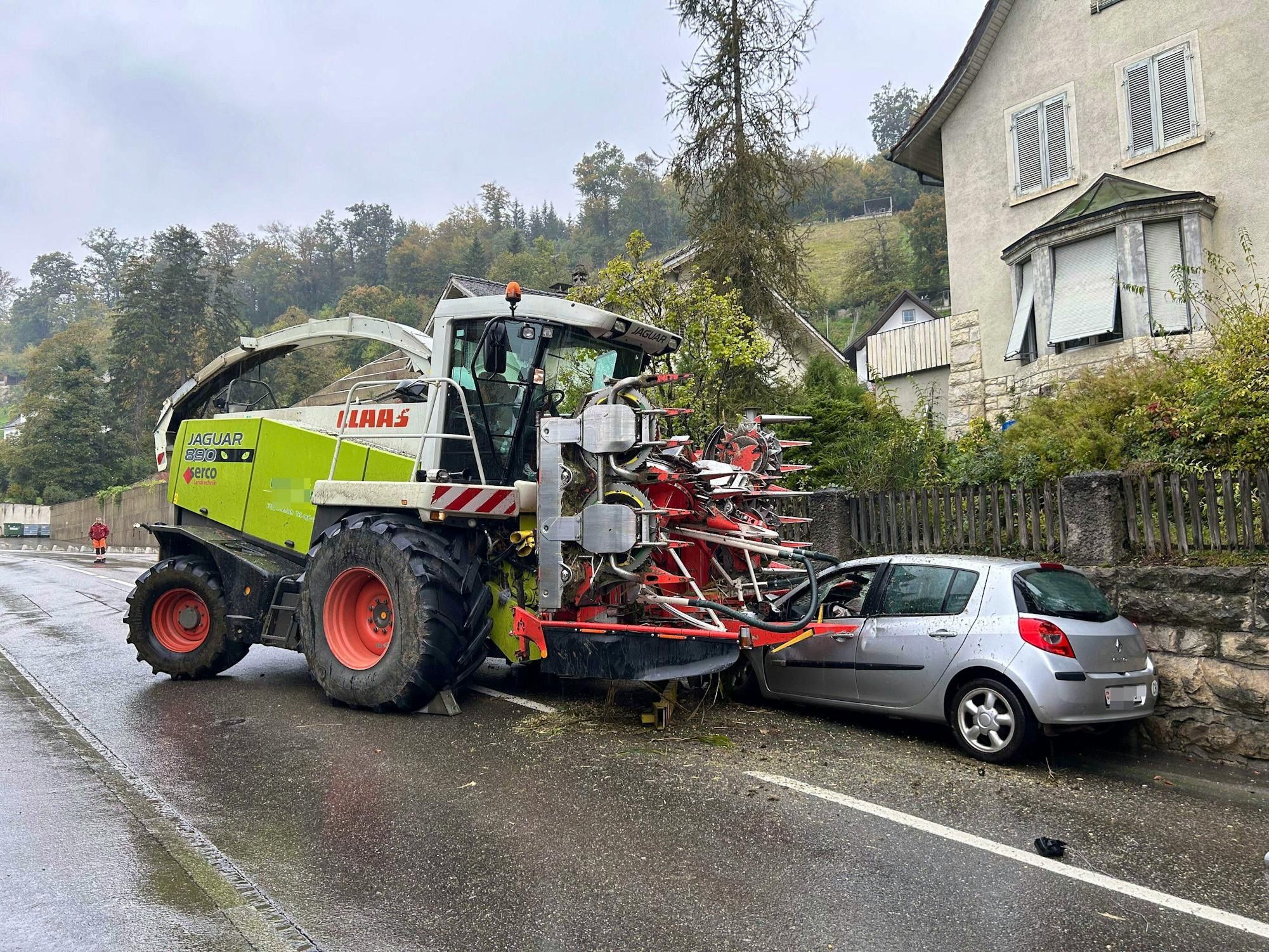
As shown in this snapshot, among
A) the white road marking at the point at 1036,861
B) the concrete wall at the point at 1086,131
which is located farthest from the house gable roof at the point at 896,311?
the white road marking at the point at 1036,861

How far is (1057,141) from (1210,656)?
42.5 ft

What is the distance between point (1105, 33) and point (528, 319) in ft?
46.6

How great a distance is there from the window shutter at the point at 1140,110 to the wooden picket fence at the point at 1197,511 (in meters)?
10.5

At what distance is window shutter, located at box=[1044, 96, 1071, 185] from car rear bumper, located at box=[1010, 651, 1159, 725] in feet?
44.1

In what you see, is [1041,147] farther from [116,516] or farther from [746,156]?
[116,516]

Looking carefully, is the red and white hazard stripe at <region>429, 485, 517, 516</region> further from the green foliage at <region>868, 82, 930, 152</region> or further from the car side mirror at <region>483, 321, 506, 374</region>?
the green foliage at <region>868, 82, 930, 152</region>

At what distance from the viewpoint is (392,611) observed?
24.0 feet

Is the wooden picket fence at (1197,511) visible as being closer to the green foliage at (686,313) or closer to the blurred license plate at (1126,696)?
the blurred license plate at (1126,696)

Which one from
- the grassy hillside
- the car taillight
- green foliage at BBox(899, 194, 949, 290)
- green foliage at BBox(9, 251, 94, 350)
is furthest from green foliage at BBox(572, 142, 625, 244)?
the car taillight

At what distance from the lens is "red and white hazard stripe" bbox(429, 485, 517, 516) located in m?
7.20

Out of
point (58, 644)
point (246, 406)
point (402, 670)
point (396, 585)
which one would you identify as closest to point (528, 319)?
point (396, 585)

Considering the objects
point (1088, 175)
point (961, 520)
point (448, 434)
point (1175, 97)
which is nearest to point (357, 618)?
point (448, 434)

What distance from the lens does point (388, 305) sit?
7069cm

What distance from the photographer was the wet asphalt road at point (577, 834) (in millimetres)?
3730
